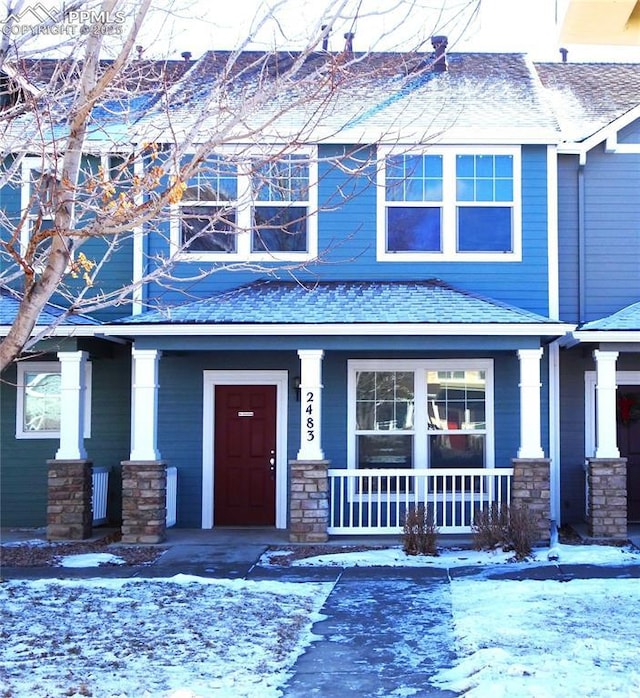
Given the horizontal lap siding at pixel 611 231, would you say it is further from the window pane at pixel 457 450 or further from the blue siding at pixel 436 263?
the window pane at pixel 457 450

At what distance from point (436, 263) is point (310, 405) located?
3.02 metres

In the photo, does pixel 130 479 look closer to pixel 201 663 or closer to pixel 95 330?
pixel 95 330

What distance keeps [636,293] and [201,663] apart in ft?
31.9

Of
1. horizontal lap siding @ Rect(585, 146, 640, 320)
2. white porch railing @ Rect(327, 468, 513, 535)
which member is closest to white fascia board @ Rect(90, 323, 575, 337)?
white porch railing @ Rect(327, 468, 513, 535)

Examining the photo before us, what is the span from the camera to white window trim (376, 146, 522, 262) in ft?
45.3

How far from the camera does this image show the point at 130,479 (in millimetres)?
12344

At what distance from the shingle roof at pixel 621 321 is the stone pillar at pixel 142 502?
5.86 metres

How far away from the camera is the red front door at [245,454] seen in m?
14.1

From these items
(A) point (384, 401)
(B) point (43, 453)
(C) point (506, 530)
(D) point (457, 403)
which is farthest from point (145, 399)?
(C) point (506, 530)

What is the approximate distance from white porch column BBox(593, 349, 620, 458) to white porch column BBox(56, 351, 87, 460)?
269 inches

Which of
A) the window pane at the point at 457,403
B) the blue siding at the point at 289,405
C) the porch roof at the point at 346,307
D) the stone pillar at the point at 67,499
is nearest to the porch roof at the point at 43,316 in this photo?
the porch roof at the point at 346,307

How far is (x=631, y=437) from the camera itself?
14438mm

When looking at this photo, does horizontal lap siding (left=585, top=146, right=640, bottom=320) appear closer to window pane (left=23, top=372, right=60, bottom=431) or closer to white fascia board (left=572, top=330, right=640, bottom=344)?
white fascia board (left=572, top=330, right=640, bottom=344)

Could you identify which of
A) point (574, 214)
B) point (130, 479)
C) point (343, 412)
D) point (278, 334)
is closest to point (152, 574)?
point (130, 479)
